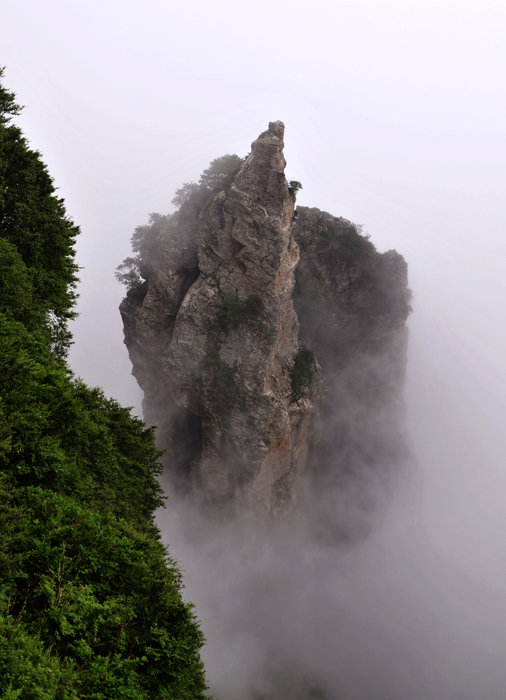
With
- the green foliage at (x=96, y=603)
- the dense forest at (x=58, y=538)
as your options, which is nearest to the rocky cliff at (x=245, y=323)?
the dense forest at (x=58, y=538)

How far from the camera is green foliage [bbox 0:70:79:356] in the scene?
59.8 ft

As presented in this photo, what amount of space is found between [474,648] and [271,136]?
208 feet

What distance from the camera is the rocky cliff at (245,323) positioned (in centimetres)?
3400

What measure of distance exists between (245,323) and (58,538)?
86.1 ft

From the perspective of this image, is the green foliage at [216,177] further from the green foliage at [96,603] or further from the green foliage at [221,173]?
the green foliage at [96,603]

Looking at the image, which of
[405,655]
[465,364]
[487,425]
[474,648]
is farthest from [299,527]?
[465,364]

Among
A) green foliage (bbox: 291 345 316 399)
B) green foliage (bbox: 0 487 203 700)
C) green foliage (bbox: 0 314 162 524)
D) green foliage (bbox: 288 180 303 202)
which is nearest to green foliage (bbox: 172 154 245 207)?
green foliage (bbox: 288 180 303 202)

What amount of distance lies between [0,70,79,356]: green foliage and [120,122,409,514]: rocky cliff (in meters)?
15.6

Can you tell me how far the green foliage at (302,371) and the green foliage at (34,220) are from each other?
76.0 ft

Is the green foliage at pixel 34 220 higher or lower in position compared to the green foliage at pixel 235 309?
lower

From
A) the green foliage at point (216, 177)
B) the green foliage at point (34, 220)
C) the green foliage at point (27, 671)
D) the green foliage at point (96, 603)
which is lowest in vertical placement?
the green foliage at point (27, 671)

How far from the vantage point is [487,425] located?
12312 cm

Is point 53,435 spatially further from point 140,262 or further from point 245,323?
point 140,262

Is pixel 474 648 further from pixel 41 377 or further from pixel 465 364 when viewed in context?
pixel 465 364
